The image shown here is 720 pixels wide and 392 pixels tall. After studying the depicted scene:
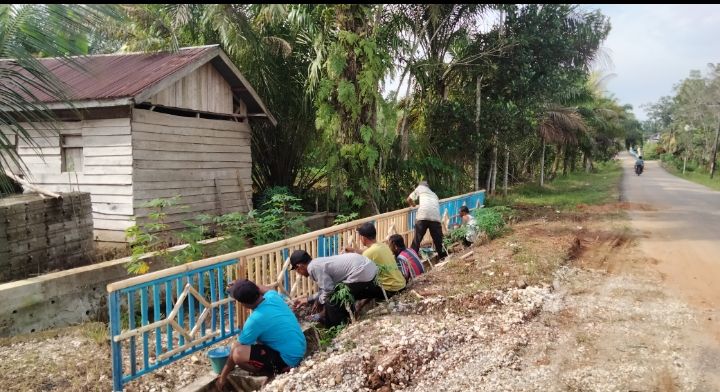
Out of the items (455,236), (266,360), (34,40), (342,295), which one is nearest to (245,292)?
(266,360)

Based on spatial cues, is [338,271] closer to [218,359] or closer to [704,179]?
[218,359]

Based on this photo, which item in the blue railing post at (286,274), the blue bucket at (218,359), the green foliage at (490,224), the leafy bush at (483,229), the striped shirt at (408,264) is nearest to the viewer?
the blue bucket at (218,359)

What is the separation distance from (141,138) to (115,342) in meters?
5.65

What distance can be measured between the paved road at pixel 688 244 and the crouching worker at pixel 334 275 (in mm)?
3755

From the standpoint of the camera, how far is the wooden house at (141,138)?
859cm

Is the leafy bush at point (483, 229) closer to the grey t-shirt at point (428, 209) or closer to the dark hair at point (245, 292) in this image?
the grey t-shirt at point (428, 209)

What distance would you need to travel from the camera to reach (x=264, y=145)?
13.7 m

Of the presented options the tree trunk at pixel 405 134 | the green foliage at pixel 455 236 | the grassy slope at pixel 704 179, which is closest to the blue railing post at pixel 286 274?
the green foliage at pixel 455 236

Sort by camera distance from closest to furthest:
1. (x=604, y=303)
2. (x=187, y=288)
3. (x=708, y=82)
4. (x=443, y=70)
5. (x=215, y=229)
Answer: (x=187, y=288), (x=604, y=303), (x=215, y=229), (x=443, y=70), (x=708, y=82)

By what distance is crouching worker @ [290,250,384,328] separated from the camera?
5.43 m

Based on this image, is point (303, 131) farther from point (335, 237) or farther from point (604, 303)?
point (604, 303)

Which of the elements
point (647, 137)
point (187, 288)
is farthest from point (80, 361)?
point (647, 137)

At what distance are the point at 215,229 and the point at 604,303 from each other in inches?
288

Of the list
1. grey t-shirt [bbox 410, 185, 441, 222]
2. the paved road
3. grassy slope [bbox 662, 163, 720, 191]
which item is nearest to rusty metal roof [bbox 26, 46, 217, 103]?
grey t-shirt [bbox 410, 185, 441, 222]
